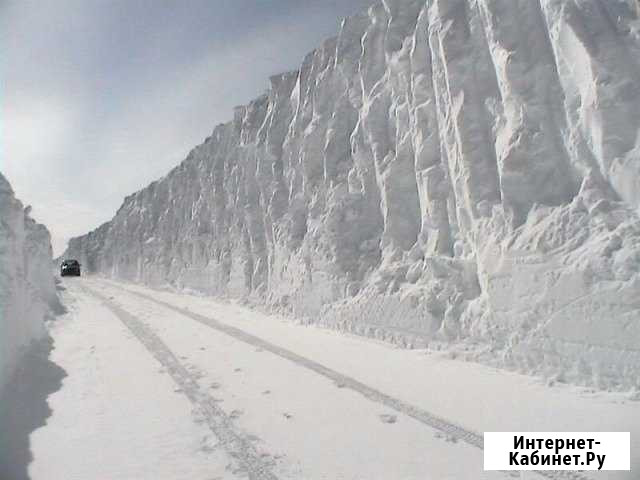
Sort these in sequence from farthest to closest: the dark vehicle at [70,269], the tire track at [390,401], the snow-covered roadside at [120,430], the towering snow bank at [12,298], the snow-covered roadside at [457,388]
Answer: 1. the dark vehicle at [70,269]
2. the towering snow bank at [12,298]
3. the snow-covered roadside at [457,388]
4. the snow-covered roadside at [120,430]
5. the tire track at [390,401]

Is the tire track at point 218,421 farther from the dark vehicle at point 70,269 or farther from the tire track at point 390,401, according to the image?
the dark vehicle at point 70,269

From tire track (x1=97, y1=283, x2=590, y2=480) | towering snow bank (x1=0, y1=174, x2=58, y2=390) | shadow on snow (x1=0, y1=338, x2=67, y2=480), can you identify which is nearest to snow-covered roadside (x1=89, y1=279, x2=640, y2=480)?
tire track (x1=97, y1=283, x2=590, y2=480)

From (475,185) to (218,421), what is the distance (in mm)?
6756

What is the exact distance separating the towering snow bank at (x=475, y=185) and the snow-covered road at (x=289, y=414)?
1090 millimetres

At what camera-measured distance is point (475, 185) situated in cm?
982

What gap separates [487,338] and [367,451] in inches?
179

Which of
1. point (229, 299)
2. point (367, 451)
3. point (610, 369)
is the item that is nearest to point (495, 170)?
point (610, 369)

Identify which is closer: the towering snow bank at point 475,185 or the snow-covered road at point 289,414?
the snow-covered road at point 289,414

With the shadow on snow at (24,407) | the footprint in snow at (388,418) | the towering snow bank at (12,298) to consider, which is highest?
the towering snow bank at (12,298)

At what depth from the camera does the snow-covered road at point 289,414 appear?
4719 mm

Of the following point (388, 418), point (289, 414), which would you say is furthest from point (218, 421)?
point (388, 418)

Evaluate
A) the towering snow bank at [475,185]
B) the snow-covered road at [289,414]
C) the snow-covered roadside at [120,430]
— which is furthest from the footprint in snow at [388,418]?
the towering snow bank at [475,185]

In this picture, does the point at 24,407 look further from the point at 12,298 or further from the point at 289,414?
the point at 289,414

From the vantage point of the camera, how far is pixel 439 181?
11.3m
